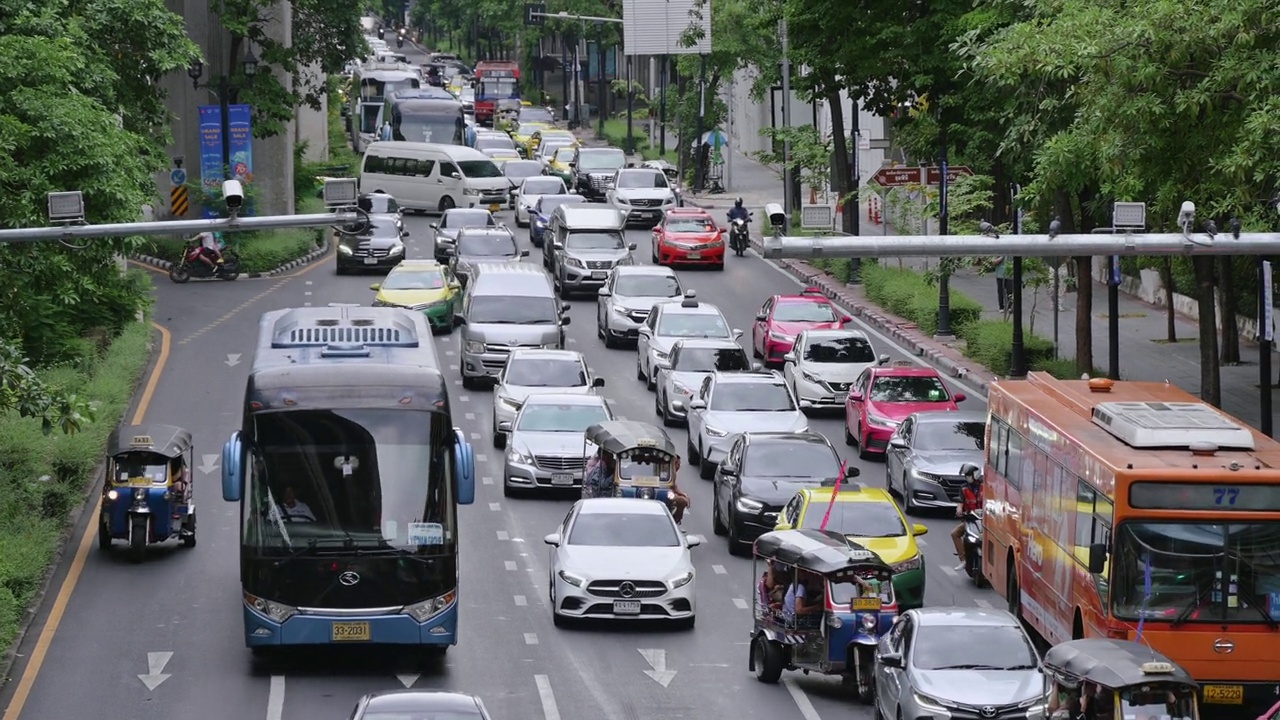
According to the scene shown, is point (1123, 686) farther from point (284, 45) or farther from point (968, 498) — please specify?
point (284, 45)

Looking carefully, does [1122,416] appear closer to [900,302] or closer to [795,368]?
[795,368]

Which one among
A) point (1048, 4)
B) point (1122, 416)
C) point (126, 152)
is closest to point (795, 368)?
point (1048, 4)

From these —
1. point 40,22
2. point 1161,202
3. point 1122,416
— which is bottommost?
point 1122,416

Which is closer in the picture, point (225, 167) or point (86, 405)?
point (86, 405)

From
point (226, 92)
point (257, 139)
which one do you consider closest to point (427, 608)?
point (226, 92)

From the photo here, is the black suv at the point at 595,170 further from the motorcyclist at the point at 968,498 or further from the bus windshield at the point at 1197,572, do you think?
the bus windshield at the point at 1197,572

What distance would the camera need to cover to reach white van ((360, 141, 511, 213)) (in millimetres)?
64000

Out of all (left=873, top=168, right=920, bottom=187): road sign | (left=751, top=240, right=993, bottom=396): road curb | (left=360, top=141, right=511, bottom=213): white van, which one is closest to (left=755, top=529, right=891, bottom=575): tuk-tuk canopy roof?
(left=751, top=240, right=993, bottom=396): road curb

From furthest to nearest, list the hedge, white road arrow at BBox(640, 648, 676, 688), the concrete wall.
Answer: the concrete wall, the hedge, white road arrow at BBox(640, 648, 676, 688)

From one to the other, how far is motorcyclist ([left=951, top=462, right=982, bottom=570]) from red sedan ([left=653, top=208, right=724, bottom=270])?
26077 mm

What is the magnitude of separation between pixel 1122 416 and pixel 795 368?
1771cm

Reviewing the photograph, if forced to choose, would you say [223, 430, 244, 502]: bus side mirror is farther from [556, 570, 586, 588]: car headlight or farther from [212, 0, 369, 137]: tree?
[212, 0, 369, 137]: tree

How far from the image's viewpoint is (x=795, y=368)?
37906mm

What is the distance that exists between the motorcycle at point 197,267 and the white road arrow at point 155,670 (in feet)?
96.9
